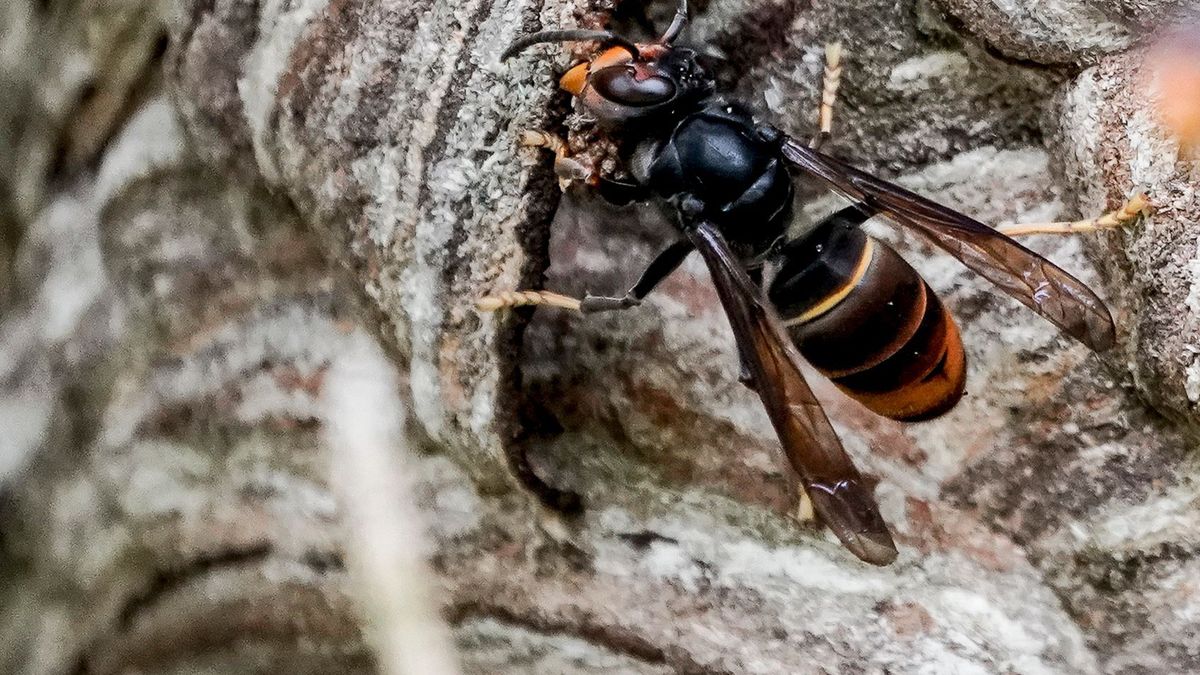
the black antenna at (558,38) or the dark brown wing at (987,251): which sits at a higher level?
the black antenna at (558,38)

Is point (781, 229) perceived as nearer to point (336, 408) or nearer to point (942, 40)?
point (942, 40)

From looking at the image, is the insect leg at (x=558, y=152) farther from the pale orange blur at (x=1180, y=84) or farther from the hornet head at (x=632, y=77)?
the pale orange blur at (x=1180, y=84)

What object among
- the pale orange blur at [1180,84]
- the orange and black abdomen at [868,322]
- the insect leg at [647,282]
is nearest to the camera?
the pale orange blur at [1180,84]

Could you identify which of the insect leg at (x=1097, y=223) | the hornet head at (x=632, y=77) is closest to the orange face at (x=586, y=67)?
the hornet head at (x=632, y=77)

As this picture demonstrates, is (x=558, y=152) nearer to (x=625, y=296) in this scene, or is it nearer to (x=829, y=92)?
(x=625, y=296)

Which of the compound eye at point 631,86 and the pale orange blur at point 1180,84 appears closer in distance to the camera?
the pale orange blur at point 1180,84

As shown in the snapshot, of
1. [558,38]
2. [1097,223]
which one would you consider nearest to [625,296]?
[558,38]

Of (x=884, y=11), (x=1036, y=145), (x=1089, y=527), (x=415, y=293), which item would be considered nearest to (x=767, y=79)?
(x=884, y=11)
